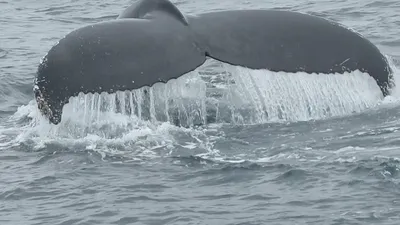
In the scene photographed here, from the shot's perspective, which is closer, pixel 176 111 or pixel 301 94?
pixel 301 94

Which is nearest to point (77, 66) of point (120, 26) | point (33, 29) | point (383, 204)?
point (120, 26)

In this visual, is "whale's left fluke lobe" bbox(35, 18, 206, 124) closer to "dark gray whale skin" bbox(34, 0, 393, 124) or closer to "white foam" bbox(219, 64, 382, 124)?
"dark gray whale skin" bbox(34, 0, 393, 124)

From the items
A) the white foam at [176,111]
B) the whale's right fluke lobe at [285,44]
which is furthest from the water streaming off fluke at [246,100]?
the whale's right fluke lobe at [285,44]

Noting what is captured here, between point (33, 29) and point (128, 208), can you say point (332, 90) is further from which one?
point (33, 29)

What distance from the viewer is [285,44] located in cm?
795

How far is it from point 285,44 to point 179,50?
0.89 metres

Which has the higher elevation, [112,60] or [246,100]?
[112,60]

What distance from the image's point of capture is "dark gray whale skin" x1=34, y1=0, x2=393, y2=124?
733cm

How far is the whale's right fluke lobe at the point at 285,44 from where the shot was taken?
7.86 m

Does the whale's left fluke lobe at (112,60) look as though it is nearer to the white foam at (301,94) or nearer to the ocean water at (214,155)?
the ocean water at (214,155)

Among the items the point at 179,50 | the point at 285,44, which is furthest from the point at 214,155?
the point at 285,44

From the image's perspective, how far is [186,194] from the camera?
7.07m

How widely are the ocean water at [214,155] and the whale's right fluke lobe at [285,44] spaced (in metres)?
0.17

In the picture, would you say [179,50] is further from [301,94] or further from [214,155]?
[301,94]
